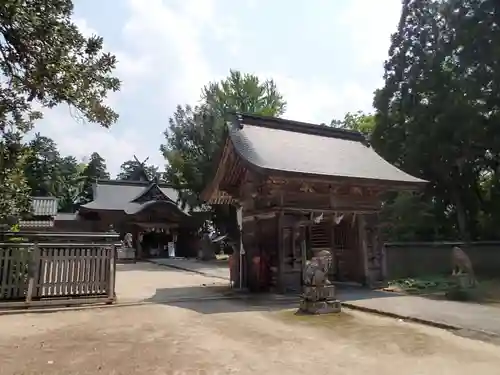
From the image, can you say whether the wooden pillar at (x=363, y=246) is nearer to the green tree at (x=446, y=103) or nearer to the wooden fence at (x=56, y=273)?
the wooden fence at (x=56, y=273)

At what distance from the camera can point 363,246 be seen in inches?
500

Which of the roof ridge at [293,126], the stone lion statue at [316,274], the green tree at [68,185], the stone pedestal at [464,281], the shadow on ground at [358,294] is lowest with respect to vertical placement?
the shadow on ground at [358,294]

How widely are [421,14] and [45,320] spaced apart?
21.8 metres

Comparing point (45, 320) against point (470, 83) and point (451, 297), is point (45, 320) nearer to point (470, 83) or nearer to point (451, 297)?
point (451, 297)

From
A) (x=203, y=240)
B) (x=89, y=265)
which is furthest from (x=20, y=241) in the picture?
(x=203, y=240)

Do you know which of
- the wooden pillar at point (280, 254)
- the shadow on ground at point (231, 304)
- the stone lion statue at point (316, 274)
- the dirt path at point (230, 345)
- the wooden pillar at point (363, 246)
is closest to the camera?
the dirt path at point (230, 345)

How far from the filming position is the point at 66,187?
176 feet

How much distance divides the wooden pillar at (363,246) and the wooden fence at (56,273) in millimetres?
7268

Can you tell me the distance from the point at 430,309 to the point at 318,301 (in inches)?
97.4

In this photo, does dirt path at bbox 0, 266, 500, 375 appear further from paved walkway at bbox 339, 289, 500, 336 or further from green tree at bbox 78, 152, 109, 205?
green tree at bbox 78, 152, 109, 205

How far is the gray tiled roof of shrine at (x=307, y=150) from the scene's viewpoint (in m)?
11.4

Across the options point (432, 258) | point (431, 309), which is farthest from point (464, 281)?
point (432, 258)

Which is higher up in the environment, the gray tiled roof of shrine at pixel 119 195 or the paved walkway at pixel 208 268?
the gray tiled roof of shrine at pixel 119 195

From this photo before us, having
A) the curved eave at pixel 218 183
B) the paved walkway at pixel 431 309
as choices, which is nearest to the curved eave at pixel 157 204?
the curved eave at pixel 218 183
